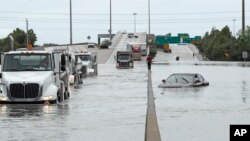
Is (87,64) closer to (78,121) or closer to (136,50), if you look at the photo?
(78,121)

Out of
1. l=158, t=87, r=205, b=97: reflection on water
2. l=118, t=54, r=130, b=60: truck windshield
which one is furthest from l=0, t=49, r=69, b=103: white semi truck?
l=118, t=54, r=130, b=60: truck windshield

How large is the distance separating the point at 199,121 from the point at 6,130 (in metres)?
5.60

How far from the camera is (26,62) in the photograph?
24.9m

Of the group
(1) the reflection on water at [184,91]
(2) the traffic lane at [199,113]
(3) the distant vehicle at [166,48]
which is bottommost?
(1) the reflection on water at [184,91]

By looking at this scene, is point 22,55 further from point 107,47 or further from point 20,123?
point 107,47

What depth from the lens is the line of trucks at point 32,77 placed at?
2355 centimetres

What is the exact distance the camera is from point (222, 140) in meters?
13.9

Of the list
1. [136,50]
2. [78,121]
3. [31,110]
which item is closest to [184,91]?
[31,110]

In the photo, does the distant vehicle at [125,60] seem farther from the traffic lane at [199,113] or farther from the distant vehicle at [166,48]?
the distant vehicle at [166,48]

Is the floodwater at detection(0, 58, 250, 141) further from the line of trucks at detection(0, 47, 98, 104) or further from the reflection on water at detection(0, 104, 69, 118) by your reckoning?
the line of trucks at detection(0, 47, 98, 104)

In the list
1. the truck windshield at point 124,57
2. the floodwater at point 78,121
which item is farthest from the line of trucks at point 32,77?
the truck windshield at point 124,57

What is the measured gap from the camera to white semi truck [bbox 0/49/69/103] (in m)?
23.5

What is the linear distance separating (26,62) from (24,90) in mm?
1664

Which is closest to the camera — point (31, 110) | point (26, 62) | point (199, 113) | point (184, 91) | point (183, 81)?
point (199, 113)
